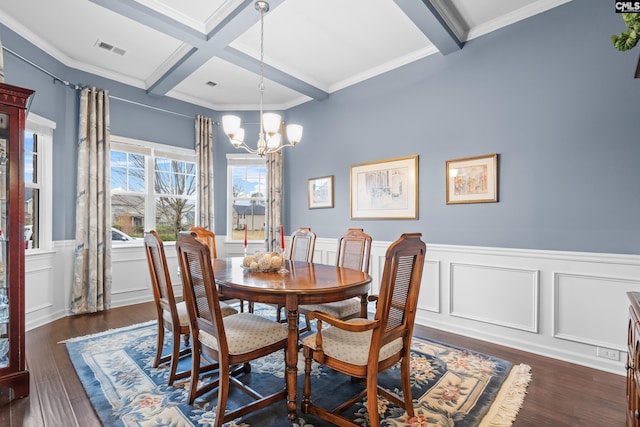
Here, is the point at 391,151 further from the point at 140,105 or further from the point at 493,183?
the point at 140,105

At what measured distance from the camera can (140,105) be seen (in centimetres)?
443

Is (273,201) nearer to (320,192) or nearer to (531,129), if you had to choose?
(320,192)

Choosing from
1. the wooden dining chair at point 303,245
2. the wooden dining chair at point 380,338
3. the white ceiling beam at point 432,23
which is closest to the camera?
the wooden dining chair at point 380,338

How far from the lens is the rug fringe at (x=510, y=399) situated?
73.1 inches

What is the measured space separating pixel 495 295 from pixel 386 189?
5.29ft

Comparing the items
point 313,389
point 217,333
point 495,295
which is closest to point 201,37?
point 217,333

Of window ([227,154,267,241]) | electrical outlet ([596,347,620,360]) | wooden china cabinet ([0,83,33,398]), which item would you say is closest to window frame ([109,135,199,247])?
window ([227,154,267,241])

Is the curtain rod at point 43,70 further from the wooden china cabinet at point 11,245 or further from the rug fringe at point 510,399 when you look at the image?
the rug fringe at point 510,399

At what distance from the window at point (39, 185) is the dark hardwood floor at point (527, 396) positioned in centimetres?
113

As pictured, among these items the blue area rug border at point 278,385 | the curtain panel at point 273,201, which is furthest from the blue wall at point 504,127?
the blue area rug border at point 278,385

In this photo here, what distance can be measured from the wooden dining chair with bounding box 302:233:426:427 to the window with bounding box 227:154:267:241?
141 inches

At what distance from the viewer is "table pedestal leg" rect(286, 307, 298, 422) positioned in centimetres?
184

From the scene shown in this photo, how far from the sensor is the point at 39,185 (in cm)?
360

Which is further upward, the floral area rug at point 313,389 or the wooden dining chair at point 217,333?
the wooden dining chair at point 217,333
